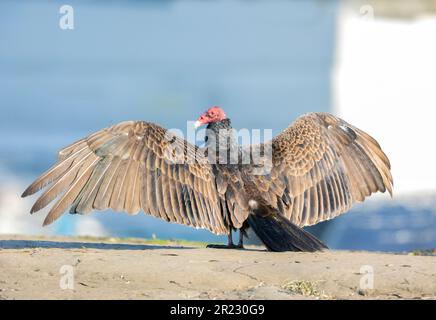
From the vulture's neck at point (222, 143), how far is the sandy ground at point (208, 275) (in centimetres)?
91

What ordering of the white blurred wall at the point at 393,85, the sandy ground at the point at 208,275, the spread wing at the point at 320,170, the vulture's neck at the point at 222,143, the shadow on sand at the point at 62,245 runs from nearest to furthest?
the sandy ground at the point at 208,275 → the shadow on sand at the point at 62,245 → the vulture's neck at the point at 222,143 → the spread wing at the point at 320,170 → the white blurred wall at the point at 393,85

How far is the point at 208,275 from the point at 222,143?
6.30 feet

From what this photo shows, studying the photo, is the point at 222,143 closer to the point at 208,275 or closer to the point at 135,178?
the point at 135,178

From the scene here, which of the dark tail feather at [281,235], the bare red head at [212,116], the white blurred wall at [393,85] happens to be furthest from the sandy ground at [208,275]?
the white blurred wall at [393,85]

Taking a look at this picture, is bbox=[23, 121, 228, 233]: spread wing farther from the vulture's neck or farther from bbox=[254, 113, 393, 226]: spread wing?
bbox=[254, 113, 393, 226]: spread wing

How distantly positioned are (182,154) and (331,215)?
4.61 ft

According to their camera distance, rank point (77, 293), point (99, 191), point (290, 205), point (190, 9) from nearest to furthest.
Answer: point (77, 293), point (99, 191), point (290, 205), point (190, 9)

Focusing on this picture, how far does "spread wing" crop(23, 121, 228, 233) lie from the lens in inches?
313

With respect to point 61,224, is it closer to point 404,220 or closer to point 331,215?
point 404,220

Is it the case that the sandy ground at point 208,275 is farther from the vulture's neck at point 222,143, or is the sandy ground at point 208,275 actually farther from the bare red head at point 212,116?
the bare red head at point 212,116

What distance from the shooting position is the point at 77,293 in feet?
21.4

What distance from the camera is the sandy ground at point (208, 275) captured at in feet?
21.6

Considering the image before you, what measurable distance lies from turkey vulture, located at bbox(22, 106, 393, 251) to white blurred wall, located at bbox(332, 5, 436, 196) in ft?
36.9

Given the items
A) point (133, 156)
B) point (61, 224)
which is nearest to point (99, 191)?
point (133, 156)
